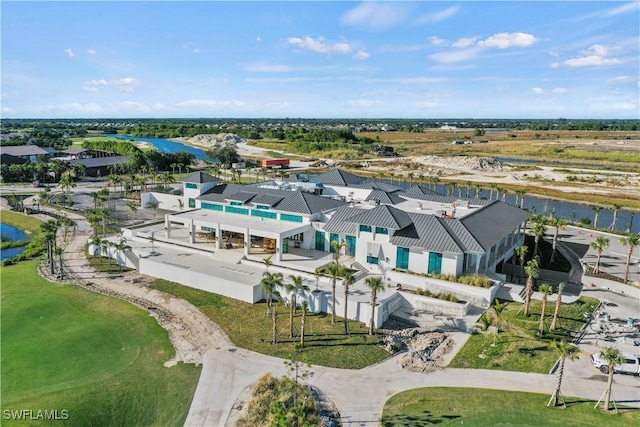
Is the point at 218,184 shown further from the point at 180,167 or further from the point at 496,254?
the point at 180,167

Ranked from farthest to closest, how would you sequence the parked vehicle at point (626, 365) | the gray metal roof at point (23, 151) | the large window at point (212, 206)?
the gray metal roof at point (23, 151) < the large window at point (212, 206) < the parked vehicle at point (626, 365)

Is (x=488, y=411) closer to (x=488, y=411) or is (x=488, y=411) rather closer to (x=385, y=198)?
(x=488, y=411)

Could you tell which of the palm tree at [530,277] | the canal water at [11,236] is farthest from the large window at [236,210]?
the palm tree at [530,277]

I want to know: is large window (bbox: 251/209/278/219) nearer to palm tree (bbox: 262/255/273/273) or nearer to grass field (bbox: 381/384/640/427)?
palm tree (bbox: 262/255/273/273)

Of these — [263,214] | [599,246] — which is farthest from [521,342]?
[263,214]

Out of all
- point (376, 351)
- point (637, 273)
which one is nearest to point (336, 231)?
point (376, 351)

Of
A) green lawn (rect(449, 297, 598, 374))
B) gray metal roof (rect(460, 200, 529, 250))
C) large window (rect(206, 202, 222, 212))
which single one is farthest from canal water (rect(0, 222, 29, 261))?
green lawn (rect(449, 297, 598, 374))

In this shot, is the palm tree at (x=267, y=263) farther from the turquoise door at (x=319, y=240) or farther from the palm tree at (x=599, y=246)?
the palm tree at (x=599, y=246)
